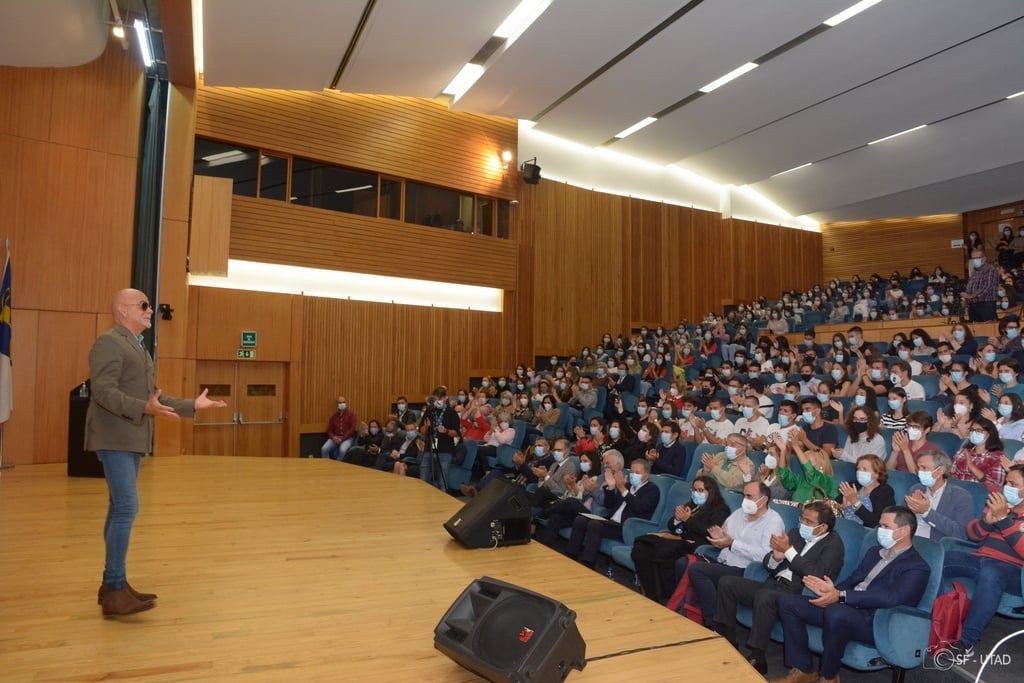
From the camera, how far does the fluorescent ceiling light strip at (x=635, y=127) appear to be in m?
11.2

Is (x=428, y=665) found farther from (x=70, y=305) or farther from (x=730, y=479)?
(x=70, y=305)

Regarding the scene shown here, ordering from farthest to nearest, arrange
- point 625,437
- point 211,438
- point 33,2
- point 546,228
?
point 546,228 → point 211,438 → point 625,437 → point 33,2

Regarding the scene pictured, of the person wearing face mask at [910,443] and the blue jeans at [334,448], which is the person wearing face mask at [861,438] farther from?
the blue jeans at [334,448]

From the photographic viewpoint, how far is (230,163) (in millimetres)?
8922

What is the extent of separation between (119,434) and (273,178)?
24.4 feet

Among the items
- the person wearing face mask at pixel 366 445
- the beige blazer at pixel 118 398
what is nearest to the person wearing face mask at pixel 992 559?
the beige blazer at pixel 118 398

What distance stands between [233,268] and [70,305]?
2109 millimetres

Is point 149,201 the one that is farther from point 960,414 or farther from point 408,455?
point 960,414

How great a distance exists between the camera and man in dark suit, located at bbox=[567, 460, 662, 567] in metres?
4.31

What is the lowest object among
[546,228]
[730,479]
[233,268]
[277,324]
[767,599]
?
[767,599]

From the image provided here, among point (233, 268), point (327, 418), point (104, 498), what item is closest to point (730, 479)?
point (104, 498)

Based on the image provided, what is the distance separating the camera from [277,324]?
29.9 ft

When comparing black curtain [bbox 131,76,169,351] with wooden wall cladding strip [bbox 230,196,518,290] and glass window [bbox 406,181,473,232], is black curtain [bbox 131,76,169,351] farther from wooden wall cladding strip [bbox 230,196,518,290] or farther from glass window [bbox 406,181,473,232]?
glass window [bbox 406,181,473,232]

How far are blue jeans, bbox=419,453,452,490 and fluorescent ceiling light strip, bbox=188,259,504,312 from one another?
3.57m
